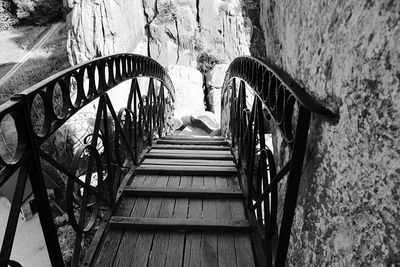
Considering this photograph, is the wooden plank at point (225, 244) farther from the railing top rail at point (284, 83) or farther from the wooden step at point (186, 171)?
the railing top rail at point (284, 83)

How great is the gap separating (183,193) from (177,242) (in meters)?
0.58

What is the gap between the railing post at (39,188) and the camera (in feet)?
4.04

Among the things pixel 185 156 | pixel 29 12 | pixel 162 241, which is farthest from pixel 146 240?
pixel 29 12

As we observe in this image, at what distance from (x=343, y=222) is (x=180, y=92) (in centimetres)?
1267

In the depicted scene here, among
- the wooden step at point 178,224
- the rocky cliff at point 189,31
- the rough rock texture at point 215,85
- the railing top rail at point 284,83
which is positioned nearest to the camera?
the railing top rail at point 284,83

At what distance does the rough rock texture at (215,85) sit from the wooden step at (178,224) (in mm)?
11250

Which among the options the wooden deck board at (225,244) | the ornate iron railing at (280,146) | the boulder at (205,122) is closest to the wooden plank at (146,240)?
the wooden deck board at (225,244)

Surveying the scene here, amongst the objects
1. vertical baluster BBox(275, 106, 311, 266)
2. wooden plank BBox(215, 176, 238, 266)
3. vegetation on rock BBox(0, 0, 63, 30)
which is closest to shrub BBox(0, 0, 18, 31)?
vegetation on rock BBox(0, 0, 63, 30)

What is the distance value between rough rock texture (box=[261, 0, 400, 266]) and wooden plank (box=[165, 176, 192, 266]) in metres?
0.79

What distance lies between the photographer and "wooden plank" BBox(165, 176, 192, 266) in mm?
1933

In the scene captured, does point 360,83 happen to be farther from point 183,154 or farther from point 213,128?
point 213,128

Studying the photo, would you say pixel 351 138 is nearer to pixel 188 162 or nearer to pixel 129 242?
pixel 129 242

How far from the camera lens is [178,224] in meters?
2.15

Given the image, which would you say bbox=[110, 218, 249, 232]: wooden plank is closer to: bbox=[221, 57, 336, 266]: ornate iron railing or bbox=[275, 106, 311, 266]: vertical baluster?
bbox=[221, 57, 336, 266]: ornate iron railing
